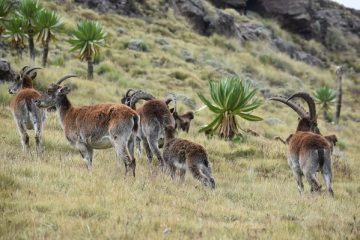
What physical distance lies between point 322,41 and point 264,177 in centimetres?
5529

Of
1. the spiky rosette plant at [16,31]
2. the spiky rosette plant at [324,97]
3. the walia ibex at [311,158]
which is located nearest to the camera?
the walia ibex at [311,158]

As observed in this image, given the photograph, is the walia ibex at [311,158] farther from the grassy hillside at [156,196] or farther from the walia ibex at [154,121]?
the walia ibex at [154,121]

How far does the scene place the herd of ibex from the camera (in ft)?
33.5

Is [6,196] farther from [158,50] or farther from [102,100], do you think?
[158,50]

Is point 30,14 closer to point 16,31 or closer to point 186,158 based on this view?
point 16,31

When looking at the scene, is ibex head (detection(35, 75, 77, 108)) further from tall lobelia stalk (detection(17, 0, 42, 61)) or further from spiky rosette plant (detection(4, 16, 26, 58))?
spiky rosette plant (detection(4, 16, 26, 58))

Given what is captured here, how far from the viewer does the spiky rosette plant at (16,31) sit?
83.2ft

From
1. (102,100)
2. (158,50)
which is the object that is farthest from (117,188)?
(158,50)

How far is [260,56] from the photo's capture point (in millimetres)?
48812

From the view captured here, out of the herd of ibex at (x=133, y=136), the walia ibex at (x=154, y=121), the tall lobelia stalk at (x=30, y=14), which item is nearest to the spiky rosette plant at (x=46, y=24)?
the tall lobelia stalk at (x=30, y=14)

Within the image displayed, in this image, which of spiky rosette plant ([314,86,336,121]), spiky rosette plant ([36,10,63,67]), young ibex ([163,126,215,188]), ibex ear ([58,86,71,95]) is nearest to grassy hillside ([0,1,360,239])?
young ibex ([163,126,215,188])

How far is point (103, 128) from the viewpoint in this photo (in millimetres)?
10359

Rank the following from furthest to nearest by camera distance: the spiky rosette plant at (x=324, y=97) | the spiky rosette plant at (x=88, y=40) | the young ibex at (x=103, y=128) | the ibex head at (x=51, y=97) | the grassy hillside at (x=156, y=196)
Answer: the spiky rosette plant at (x=324, y=97), the spiky rosette plant at (x=88, y=40), the ibex head at (x=51, y=97), the young ibex at (x=103, y=128), the grassy hillside at (x=156, y=196)

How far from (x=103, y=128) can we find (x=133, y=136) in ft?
1.97
